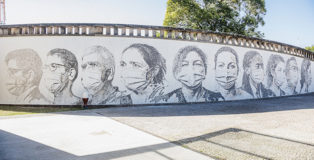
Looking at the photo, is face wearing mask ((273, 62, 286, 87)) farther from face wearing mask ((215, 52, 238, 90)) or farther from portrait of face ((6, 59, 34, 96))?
portrait of face ((6, 59, 34, 96))

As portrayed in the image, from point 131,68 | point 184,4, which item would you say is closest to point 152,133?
point 131,68

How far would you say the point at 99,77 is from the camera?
916 cm

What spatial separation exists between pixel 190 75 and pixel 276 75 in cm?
741

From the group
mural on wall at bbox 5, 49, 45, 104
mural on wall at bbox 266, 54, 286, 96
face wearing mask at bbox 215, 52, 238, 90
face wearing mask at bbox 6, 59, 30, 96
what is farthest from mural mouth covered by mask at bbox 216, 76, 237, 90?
face wearing mask at bbox 6, 59, 30, 96

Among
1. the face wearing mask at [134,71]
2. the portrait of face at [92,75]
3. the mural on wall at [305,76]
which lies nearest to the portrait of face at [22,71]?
the portrait of face at [92,75]

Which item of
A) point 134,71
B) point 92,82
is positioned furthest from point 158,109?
point 92,82

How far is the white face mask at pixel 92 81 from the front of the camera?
9.11m

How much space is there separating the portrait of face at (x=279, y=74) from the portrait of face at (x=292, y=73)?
701 millimetres

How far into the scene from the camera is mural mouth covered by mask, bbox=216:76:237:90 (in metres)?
11.0

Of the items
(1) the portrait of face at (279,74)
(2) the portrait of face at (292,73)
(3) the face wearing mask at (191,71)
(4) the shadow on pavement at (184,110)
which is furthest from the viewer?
(2) the portrait of face at (292,73)

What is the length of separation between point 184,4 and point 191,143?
17.9m

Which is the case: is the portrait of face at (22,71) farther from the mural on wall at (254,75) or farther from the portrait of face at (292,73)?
the portrait of face at (292,73)

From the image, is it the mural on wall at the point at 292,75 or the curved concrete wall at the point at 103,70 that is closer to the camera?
the curved concrete wall at the point at 103,70

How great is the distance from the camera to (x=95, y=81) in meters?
9.12
